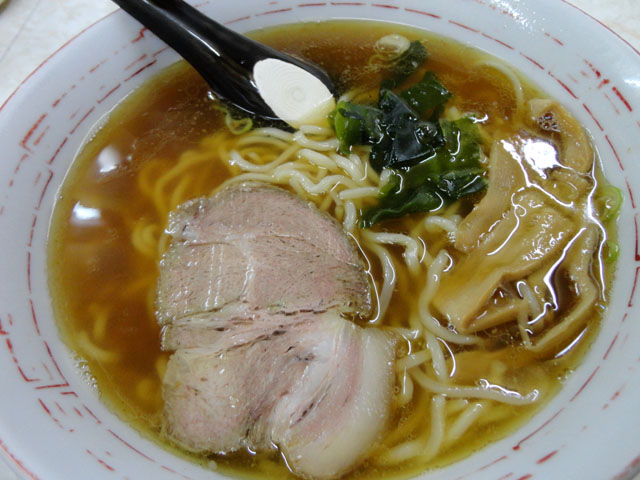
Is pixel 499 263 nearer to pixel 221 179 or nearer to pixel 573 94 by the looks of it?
pixel 573 94

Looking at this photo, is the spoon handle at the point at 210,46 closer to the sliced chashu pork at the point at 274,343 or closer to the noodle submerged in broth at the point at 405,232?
the noodle submerged in broth at the point at 405,232

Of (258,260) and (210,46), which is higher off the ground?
(210,46)

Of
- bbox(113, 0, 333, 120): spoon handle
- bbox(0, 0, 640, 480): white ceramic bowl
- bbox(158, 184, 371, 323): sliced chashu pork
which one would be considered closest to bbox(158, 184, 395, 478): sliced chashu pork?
bbox(158, 184, 371, 323): sliced chashu pork

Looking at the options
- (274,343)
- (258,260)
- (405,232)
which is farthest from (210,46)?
(274,343)

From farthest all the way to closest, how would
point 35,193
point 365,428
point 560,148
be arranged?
1. point 560,148
2. point 35,193
3. point 365,428

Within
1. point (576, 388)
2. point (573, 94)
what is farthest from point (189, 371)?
point (573, 94)

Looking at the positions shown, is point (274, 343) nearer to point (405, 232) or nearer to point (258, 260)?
point (258, 260)
